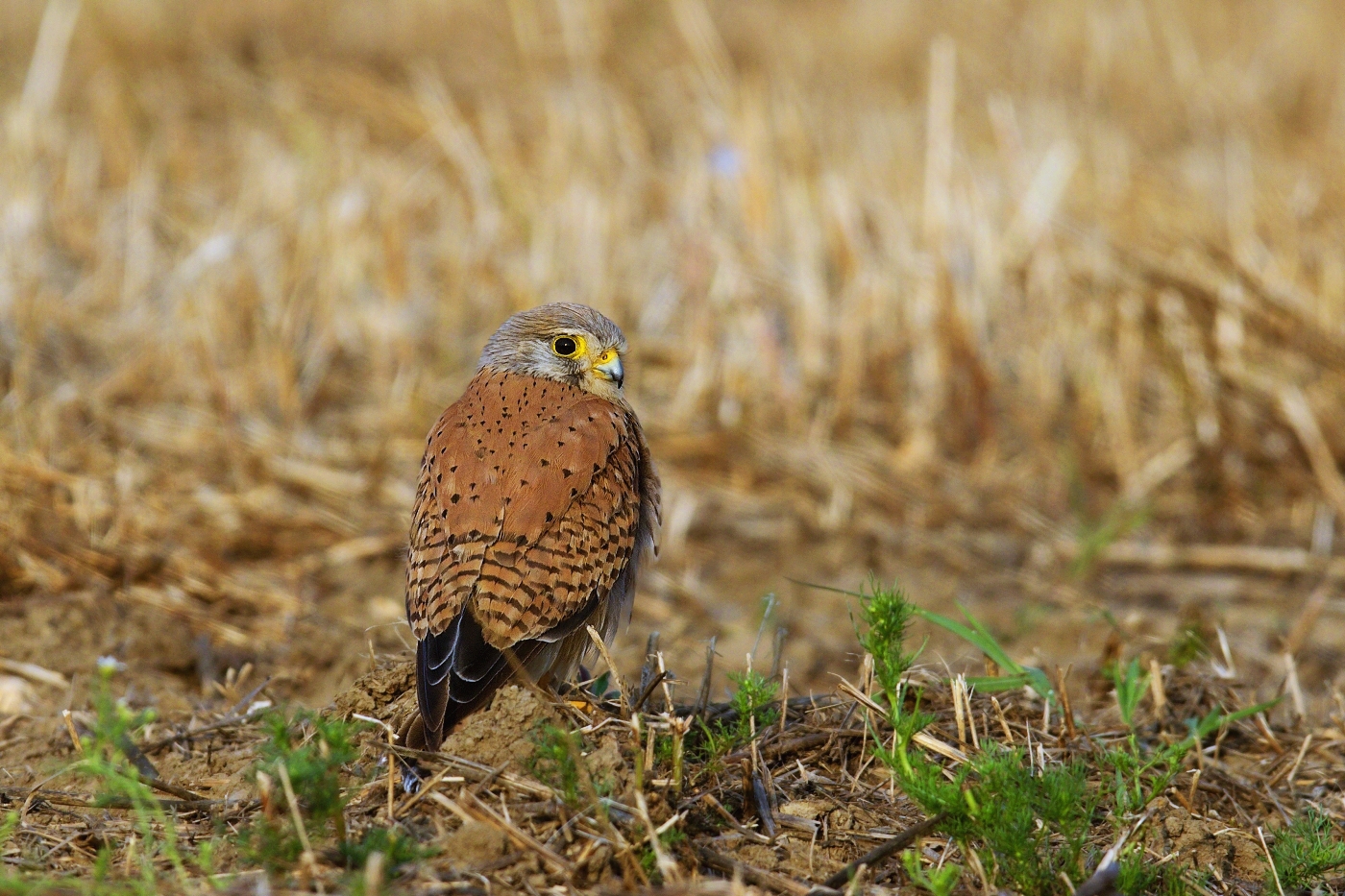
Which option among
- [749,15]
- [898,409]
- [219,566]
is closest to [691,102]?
[898,409]

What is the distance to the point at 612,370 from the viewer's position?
4.10m

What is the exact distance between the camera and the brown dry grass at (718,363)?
200 inches

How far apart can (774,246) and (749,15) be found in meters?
7.12

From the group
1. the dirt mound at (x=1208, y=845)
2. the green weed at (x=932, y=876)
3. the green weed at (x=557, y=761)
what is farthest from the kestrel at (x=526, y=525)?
the dirt mound at (x=1208, y=845)

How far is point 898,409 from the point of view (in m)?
6.61

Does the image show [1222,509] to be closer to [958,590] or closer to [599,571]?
[958,590]

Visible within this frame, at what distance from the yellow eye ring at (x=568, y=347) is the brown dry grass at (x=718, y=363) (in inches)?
45.9

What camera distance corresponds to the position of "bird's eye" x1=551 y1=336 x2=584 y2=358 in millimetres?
4105

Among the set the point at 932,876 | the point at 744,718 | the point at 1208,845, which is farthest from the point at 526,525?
the point at 1208,845

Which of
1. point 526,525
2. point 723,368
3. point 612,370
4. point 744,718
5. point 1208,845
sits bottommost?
point 1208,845

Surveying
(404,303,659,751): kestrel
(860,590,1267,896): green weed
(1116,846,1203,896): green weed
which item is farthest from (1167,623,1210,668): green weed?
(404,303,659,751): kestrel

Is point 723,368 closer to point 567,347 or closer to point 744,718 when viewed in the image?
point 567,347

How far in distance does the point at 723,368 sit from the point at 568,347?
2.46m

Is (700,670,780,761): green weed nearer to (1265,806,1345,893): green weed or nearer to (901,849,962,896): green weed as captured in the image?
(901,849,962,896): green weed
